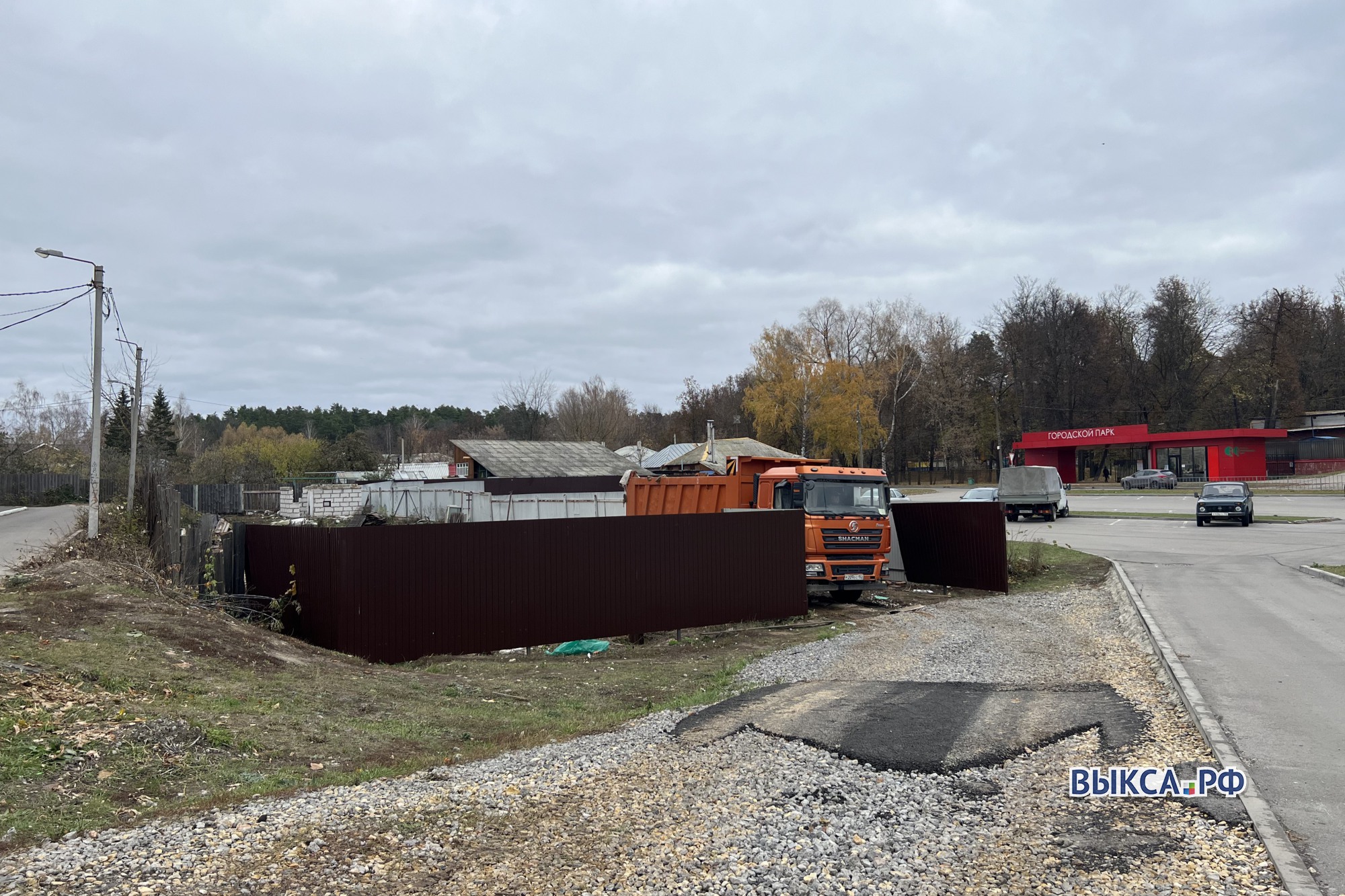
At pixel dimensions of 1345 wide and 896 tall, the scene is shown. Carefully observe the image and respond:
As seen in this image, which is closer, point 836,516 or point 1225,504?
point 836,516

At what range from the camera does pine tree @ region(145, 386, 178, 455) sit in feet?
182

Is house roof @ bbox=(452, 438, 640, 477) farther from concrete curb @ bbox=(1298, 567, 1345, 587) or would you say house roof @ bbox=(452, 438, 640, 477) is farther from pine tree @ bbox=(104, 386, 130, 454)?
concrete curb @ bbox=(1298, 567, 1345, 587)

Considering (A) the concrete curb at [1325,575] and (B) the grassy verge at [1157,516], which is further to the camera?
(B) the grassy verge at [1157,516]

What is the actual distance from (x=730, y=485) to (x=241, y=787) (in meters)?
14.1

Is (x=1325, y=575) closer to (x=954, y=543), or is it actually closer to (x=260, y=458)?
(x=954, y=543)

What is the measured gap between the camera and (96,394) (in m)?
17.6

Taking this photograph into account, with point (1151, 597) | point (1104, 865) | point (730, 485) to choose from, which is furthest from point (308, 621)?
point (1151, 597)

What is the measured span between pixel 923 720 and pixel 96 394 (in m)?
17.3

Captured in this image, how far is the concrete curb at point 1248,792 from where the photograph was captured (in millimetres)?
4578

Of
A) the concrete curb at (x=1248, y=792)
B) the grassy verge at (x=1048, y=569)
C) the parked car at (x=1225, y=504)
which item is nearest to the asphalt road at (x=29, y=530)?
the concrete curb at (x=1248, y=792)

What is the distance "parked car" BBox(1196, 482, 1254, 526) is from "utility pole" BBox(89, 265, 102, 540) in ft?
112

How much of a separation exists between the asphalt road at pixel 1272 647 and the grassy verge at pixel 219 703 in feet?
16.9

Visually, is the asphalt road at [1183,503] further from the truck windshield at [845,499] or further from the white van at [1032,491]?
the truck windshield at [845,499]

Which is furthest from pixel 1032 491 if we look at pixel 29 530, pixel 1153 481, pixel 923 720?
pixel 29 530
